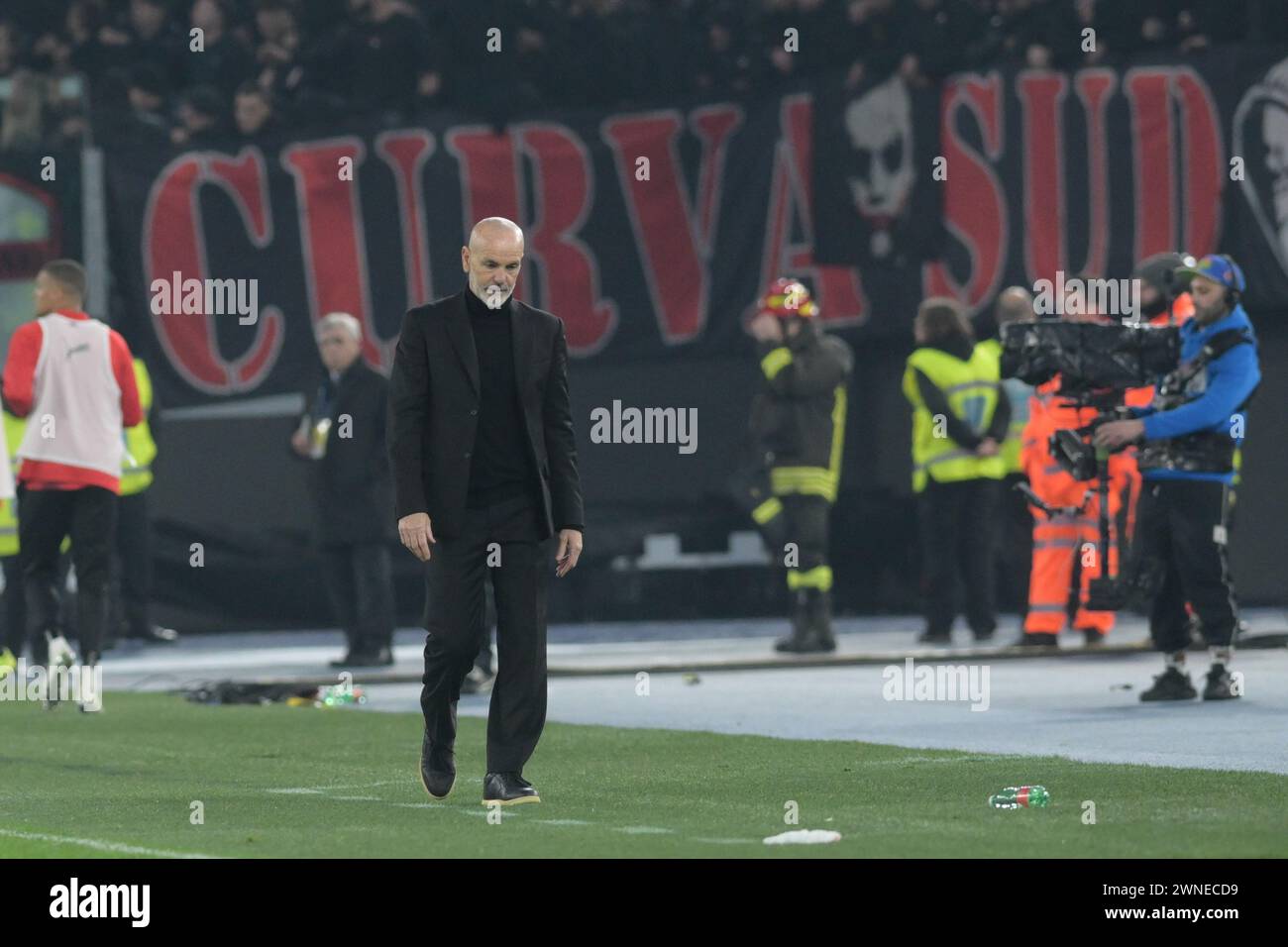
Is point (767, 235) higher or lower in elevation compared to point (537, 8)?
lower

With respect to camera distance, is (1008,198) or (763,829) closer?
(763,829)

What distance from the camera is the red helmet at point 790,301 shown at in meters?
17.7

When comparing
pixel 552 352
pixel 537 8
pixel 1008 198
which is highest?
pixel 537 8

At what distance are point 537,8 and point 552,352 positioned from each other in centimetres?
1267

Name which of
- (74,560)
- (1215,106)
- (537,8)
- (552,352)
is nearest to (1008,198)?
(1215,106)

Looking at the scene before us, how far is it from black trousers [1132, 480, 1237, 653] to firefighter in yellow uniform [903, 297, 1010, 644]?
5054 millimetres

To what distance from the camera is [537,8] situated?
70.7 feet

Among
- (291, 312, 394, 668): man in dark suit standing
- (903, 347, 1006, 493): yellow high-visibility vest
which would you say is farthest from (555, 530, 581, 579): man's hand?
(903, 347, 1006, 493): yellow high-visibility vest

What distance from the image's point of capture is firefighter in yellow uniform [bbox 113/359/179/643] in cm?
1961

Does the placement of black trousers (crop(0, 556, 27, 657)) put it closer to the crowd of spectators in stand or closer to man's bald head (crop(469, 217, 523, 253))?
the crowd of spectators in stand

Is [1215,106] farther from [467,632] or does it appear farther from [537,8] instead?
[467,632]

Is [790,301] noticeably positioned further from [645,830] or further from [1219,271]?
[645,830]

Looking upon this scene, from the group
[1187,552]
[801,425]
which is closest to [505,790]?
[1187,552]
